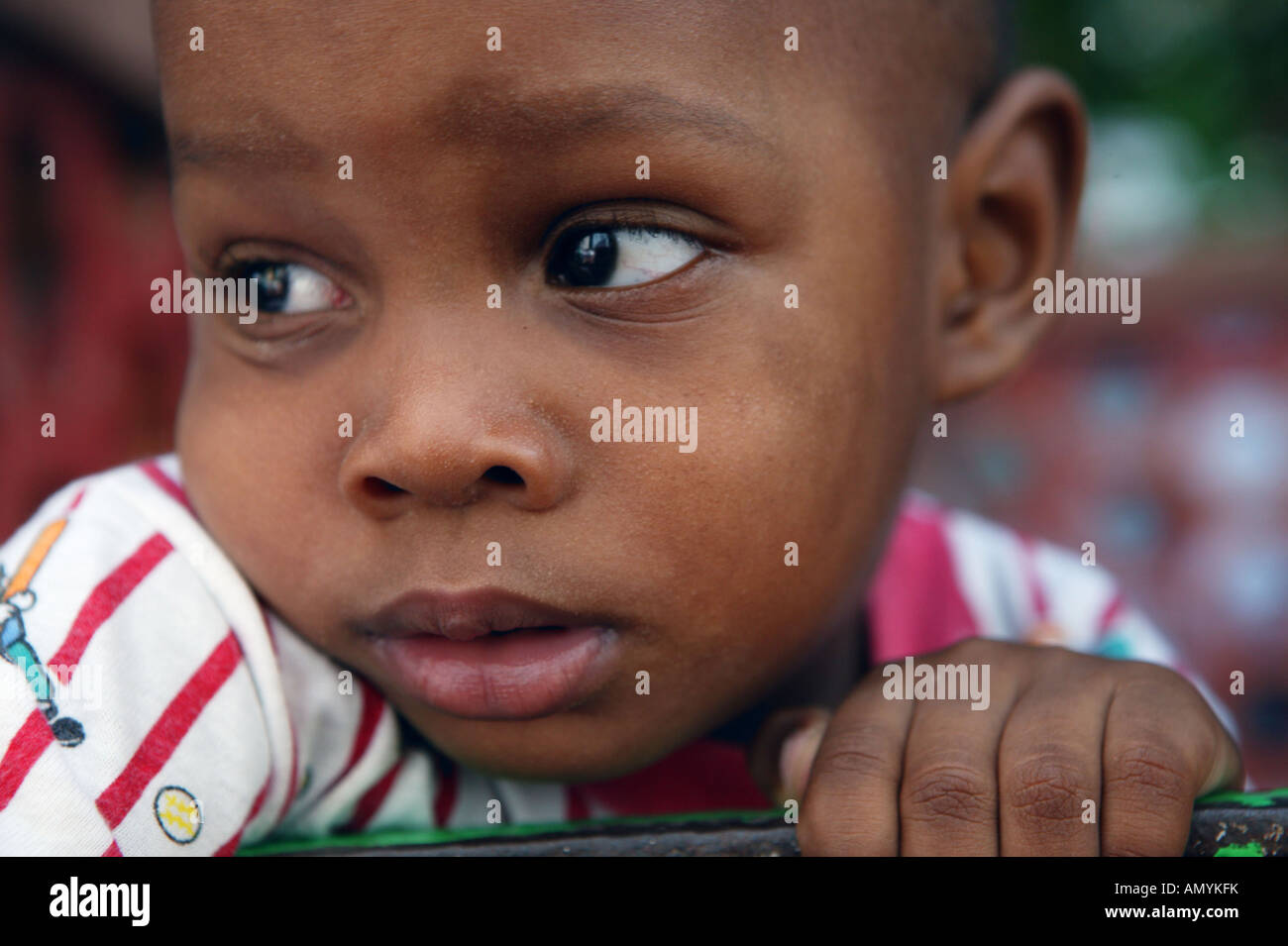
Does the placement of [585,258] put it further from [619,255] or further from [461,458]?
[461,458]

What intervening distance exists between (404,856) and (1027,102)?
1074 millimetres

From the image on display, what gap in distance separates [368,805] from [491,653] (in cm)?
24

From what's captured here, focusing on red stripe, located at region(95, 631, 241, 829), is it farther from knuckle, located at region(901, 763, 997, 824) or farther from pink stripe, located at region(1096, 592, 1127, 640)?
pink stripe, located at region(1096, 592, 1127, 640)

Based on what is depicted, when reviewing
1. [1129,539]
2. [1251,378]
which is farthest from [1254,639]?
[1251,378]

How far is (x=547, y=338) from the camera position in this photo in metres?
0.97

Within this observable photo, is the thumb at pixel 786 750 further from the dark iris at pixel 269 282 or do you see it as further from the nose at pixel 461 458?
the dark iris at pixel 269 282

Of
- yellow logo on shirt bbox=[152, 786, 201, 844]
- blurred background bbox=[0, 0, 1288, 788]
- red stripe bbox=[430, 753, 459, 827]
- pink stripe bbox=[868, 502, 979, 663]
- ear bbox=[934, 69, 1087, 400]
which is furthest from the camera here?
blurred background bbox=[0, 0, 1288, 788]

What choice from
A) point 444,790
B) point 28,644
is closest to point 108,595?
point 28,644

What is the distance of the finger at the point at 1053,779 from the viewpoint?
837 mm

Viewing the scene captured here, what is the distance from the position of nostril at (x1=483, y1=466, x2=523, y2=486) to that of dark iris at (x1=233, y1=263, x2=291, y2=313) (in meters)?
0.33

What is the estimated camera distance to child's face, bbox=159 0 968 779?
3.05 ft

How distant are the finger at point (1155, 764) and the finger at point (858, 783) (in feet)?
0.51

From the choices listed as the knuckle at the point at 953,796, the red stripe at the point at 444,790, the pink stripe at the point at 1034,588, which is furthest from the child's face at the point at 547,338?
the pink stripe at the point at 1034,588

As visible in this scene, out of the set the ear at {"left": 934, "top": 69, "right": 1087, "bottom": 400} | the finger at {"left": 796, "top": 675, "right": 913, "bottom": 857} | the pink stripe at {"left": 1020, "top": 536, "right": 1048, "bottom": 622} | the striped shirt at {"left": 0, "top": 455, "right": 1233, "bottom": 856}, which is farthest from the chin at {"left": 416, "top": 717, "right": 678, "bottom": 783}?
the pink stripe at {"left": 1020, "top": 536, "right": 1048, "bottom": 622}
